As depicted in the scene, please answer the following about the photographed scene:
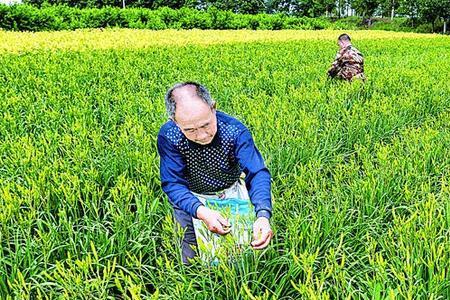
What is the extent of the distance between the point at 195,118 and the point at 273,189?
1.13 meters

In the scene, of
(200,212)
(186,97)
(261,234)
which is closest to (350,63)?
(186,97)

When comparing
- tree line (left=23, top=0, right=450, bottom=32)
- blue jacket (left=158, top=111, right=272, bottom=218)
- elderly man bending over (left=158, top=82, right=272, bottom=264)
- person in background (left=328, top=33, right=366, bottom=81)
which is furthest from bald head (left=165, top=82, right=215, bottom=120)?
tree line (left=23, top=0, right=450, bottom=32)

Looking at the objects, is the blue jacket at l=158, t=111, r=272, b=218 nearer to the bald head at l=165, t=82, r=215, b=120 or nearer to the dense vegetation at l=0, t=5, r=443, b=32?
the bald head at l=165, t=82, r=215, b=120

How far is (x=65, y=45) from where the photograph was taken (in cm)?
1041

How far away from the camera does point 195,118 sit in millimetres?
1911

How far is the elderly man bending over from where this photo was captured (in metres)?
1.91

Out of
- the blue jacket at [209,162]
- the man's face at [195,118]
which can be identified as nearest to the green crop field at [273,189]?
the blue jacket at [209,162]

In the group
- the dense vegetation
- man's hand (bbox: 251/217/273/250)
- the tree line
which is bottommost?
man's hand (bbox: 251/217/273/250)

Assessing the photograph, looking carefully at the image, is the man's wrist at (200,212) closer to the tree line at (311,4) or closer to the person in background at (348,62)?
the person in background at (348,62)

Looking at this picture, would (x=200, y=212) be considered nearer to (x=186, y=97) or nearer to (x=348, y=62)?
(x=186, y=97)

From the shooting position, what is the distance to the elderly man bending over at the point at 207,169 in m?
1.91

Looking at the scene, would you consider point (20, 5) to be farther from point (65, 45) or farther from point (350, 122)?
point (350, 122)

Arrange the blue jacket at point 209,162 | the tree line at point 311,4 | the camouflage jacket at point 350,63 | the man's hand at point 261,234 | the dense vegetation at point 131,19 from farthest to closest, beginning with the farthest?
the tree line at point 311,4 → the dense vegetation at point 131,19 → the camouflage jacket at point 350,63 → the blue jacket at point 209,162 → the man's hand at point 261,234

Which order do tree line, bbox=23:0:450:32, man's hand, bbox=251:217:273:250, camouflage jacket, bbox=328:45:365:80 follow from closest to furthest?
man's hand, bbox=251:217:273:250 < camouflage jacket, bbox=328:45:365:80 < tree line, bbox=23:0:450:32
